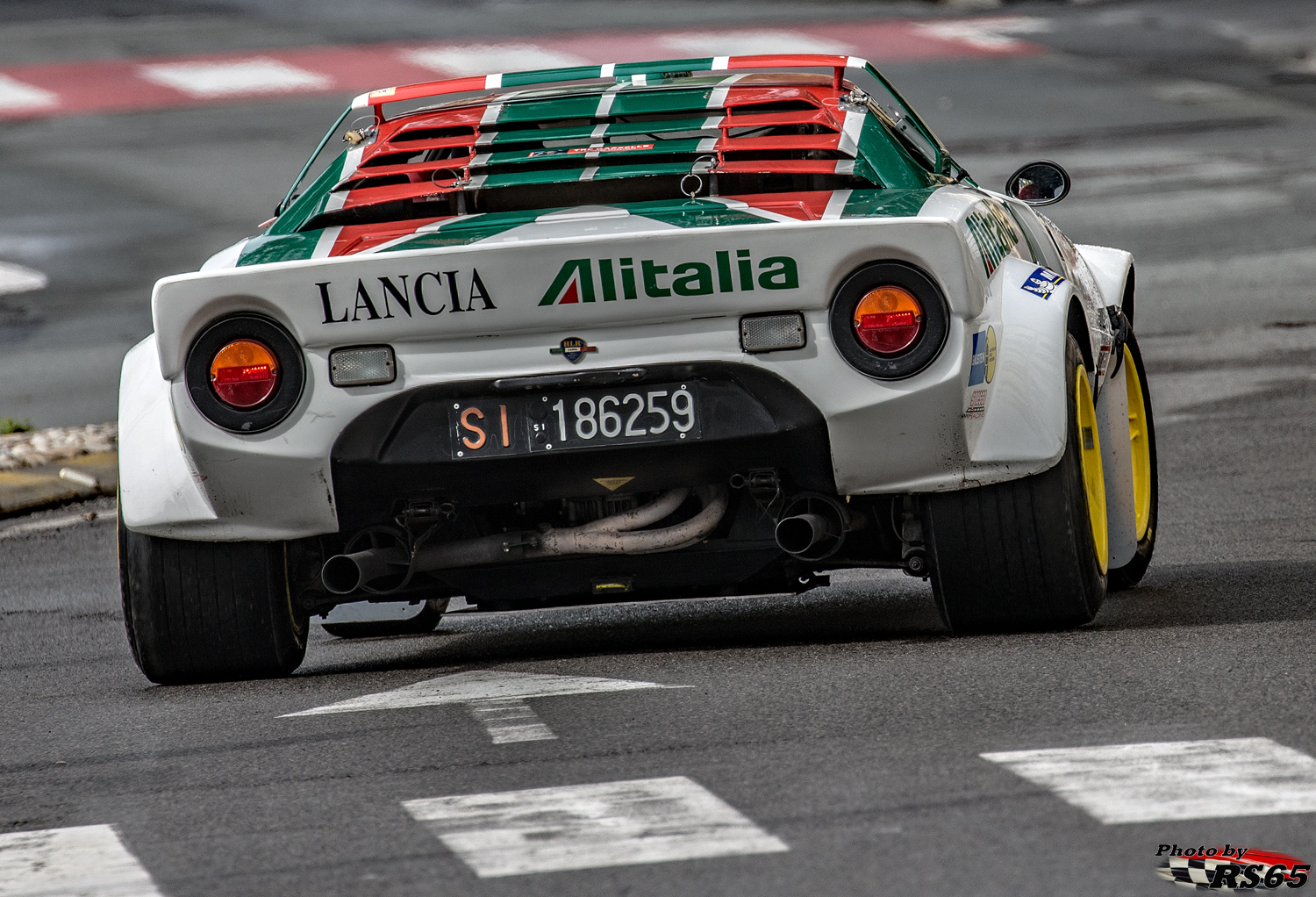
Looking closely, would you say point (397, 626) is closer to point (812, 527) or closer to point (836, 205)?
point (812, 527)

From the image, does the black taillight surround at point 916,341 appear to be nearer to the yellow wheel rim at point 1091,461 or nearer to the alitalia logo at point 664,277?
the alitalia logo at point 664,277

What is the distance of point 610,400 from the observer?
4906 millimetres

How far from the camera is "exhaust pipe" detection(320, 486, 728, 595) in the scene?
509cm

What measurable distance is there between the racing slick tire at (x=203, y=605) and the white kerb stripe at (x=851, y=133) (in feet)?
5.57

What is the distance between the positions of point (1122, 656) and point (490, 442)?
149 centimetres

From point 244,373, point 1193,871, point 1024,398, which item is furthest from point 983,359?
point 1193,871

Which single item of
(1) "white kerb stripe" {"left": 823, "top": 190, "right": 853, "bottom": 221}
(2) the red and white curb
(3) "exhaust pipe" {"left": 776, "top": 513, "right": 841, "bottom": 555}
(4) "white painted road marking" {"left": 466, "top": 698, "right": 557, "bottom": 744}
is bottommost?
(4) "white painted road marking" {"left": 466, "top": 698, "right": 557, "bottom": 744}

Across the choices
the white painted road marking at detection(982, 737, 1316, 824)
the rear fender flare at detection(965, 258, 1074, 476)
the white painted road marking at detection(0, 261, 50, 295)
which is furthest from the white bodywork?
the white painted road marking at detection(0, 261, 50, 295)

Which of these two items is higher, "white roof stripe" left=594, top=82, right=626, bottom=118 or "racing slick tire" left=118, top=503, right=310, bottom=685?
"white roof stripe" left=594, top=82, right=626, bottom=118

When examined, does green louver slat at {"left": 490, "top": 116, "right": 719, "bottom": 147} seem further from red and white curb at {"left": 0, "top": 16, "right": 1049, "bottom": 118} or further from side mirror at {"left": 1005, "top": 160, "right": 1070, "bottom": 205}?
red and white curb at {"left": 0, "top": 16, "right": 1049, "bottom": 118}

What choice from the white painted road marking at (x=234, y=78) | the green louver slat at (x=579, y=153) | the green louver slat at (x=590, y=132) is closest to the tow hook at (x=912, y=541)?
the green louver slat at (x=579, y=153)

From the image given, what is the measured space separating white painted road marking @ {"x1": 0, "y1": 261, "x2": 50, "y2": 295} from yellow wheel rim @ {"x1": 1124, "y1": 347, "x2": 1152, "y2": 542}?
40.8 feet

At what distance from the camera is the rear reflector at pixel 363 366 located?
16.0ft

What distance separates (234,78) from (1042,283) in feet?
75.1
